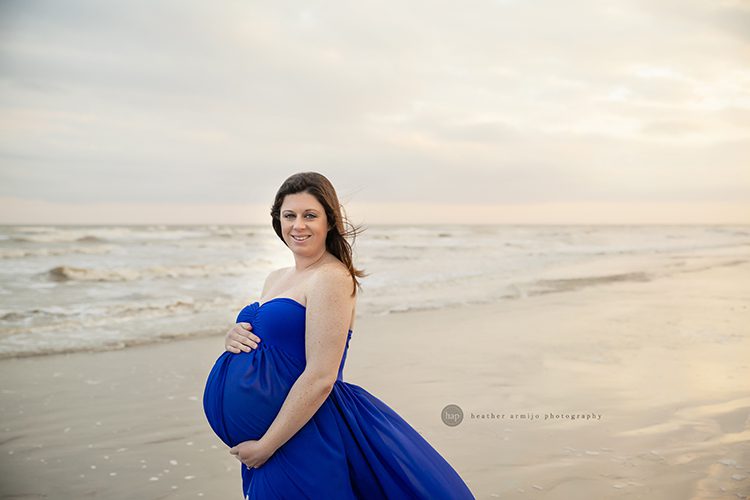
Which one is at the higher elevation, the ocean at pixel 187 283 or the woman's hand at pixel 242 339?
the woman's hand at pixel 242 339

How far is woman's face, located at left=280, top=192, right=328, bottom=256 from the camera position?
2000 mm

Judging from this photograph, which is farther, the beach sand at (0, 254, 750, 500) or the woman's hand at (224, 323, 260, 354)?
the beach sand at (0, 254, 750, 500)

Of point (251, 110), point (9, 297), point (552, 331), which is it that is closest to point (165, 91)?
point (251, 110)

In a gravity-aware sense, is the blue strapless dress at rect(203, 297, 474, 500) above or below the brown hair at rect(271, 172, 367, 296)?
below

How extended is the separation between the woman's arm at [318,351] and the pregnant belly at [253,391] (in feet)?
0.19

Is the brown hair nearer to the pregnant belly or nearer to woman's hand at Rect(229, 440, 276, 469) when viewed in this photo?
the pregnant belly

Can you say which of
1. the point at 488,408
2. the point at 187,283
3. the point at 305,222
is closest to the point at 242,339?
the point at 305,222

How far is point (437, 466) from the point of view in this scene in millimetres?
2029

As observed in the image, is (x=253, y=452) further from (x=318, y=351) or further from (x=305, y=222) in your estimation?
(x=305, y=222)

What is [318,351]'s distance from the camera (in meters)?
1.84

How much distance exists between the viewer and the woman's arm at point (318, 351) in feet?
6.04

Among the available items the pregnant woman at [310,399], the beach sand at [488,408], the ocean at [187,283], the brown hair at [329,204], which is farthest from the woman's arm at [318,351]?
the ocean at [187,283]

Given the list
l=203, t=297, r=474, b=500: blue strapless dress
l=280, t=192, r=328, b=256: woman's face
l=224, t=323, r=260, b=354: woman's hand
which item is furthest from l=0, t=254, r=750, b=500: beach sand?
l=280, t=192, r=328, b=256: woman's face

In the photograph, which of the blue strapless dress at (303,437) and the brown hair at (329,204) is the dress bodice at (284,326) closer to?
the blue strapless dress at (303,437)
